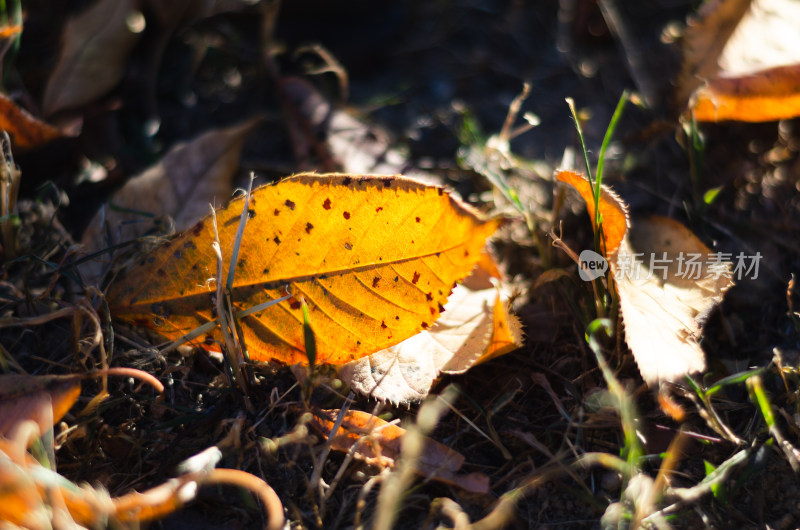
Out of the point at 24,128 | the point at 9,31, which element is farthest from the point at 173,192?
the point at 9,31

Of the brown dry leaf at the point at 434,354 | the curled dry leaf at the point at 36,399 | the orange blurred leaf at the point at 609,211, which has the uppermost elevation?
the curled dry leaf at the point at 36,399

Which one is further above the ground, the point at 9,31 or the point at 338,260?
the point at 9,31

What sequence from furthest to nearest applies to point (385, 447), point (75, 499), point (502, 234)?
point (502, 234) → point (385, 447) → point (75, 499)

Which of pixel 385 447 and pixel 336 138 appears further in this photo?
pixel 336 138

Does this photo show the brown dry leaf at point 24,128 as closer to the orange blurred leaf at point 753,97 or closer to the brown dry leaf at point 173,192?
the brown dry leaf at point 173,192

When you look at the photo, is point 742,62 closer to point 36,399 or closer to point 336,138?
point 336,138

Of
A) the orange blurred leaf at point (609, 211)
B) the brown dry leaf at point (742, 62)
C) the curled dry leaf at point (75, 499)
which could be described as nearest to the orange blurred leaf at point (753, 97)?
the brown dry leaf at point (742, 62)
